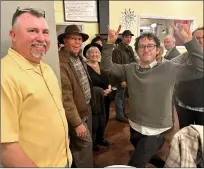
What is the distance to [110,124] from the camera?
84cm

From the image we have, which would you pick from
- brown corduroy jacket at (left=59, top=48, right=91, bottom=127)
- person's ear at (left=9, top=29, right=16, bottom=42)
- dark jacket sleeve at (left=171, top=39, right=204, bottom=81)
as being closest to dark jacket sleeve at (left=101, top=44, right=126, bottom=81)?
brown corduroy jacket at (left=59, top=48, right=91, bottom=127)

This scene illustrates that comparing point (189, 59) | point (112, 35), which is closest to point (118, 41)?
point (112, 35)

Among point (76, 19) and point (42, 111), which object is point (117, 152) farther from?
point (76, 19)

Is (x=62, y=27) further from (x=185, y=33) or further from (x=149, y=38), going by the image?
(x=185, y=33)

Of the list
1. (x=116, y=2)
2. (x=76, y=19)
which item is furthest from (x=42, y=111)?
(x=116, y=2)

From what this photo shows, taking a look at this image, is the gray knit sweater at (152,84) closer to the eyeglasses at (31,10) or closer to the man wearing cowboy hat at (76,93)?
the man wearing cowboy hat at (76,93)

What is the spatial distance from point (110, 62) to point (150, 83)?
0.19 meters

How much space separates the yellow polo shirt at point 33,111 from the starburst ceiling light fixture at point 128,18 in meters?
0.36

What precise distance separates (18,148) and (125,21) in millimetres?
614

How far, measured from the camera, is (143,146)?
32.2 inches

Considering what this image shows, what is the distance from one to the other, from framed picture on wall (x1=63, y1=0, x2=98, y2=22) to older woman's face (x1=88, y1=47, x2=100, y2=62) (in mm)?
123

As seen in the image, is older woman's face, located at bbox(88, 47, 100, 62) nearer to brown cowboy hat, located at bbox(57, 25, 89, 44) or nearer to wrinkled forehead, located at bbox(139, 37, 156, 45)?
brown cowboy hat, located at bbox(57, 25, 89, 44)

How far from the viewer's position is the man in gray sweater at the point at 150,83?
77 cm

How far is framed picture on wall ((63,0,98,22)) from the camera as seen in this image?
729 mm
